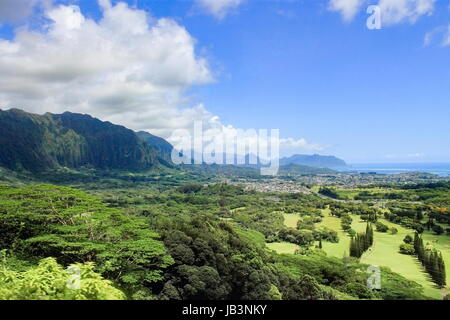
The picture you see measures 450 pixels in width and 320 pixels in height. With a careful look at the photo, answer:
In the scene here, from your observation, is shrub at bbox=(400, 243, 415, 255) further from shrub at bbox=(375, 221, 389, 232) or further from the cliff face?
the cliff face

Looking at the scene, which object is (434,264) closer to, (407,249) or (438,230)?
(407,249)

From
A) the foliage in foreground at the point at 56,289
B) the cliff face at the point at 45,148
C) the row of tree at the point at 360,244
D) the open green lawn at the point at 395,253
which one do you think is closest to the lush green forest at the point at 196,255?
the foliage in foreground at the point at 56,289

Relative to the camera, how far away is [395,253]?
38500 mm

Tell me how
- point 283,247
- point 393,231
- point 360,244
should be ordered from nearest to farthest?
point 360,244 → point 283,247 → point 393,231

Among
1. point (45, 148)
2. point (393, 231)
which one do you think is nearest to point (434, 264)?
point (393, 231)

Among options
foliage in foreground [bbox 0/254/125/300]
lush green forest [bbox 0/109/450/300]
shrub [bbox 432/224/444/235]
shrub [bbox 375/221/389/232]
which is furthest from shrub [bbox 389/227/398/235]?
foliage in foreground [bbox 0/254/125/300]

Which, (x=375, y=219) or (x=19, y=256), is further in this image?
(x=375, y=219)

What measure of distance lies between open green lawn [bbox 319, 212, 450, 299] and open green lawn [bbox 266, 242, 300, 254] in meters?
4.18

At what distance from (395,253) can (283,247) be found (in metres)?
13.6

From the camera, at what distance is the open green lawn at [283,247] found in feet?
129

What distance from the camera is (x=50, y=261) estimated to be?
5445 millimetres
